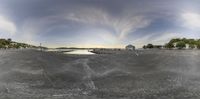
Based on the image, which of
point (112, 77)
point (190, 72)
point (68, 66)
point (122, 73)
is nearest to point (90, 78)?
point (112, 77)

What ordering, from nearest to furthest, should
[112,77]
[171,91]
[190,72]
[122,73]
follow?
[171,91] < [112,77] < [122,73] < [190,72]

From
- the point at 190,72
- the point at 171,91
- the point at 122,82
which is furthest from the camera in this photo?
the point at 190,72

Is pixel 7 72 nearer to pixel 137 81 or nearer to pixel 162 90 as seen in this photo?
pixel 137 81

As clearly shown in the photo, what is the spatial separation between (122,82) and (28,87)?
3522mm

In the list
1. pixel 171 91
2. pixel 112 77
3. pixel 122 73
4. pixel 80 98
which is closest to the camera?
pixel 80 98

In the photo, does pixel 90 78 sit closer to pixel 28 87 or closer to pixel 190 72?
pixel 28 87

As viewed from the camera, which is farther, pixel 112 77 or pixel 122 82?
pixel 112 77

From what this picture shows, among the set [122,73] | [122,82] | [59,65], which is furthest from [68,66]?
[122,82]

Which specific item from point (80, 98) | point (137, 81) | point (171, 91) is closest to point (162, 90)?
point (171, 91)

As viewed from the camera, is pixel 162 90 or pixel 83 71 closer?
pixel 162 90

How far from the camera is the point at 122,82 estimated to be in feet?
46.3

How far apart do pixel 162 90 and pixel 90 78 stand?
3289 mm

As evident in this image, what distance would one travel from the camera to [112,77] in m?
15.1

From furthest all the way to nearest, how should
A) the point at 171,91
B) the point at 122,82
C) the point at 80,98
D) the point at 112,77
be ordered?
the point at 112,77
the point at 122,82
the point at 171,91
the point at 80,98
